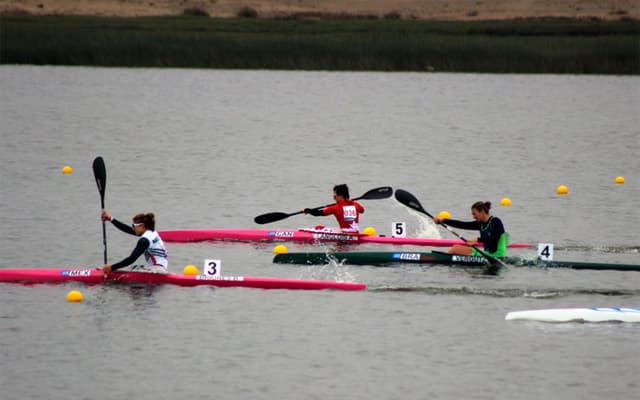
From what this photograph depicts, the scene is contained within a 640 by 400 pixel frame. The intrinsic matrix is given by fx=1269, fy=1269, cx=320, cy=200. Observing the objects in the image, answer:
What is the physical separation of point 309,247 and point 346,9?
66.0 metres

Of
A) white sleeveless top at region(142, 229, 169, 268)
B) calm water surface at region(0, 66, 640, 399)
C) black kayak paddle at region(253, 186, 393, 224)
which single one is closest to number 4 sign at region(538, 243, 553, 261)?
calm water surface at region(0, 66, 640, 399)

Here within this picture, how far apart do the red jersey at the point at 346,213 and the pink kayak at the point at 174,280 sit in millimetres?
4000

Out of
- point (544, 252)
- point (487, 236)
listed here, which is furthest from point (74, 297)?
point (544, 252)

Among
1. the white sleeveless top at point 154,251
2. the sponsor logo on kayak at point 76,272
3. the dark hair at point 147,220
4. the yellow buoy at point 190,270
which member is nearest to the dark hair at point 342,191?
the yellow buoy at point 190,270

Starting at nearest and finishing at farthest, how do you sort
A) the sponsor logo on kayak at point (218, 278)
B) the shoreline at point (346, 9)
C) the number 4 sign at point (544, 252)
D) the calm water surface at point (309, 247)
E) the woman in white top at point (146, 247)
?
the calm water surface at point (309, 247), the woman in white top at point (146, 247), the sponsor logo on kayak at point (218, 278), the number 4 sign at point (544, 252), the shoreline at point (346, 9)

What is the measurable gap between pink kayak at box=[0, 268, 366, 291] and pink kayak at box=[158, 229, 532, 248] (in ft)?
12.5

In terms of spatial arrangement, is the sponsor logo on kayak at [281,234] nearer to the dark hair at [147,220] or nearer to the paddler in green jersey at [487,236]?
the paddler in green jersey at [487,236]

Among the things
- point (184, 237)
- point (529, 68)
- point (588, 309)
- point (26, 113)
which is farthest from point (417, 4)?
point (588, 309)

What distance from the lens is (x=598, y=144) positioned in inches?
1778

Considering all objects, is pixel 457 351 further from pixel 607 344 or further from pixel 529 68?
pixel 529 68

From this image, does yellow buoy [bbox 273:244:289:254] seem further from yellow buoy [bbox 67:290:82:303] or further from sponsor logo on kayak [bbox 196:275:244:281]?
yellow buoy [bbox 67:290:82:303]

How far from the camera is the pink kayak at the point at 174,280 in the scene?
1986 centimetres

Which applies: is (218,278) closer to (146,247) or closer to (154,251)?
(154,251)

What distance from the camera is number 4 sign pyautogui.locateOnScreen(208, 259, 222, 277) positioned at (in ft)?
65.0
